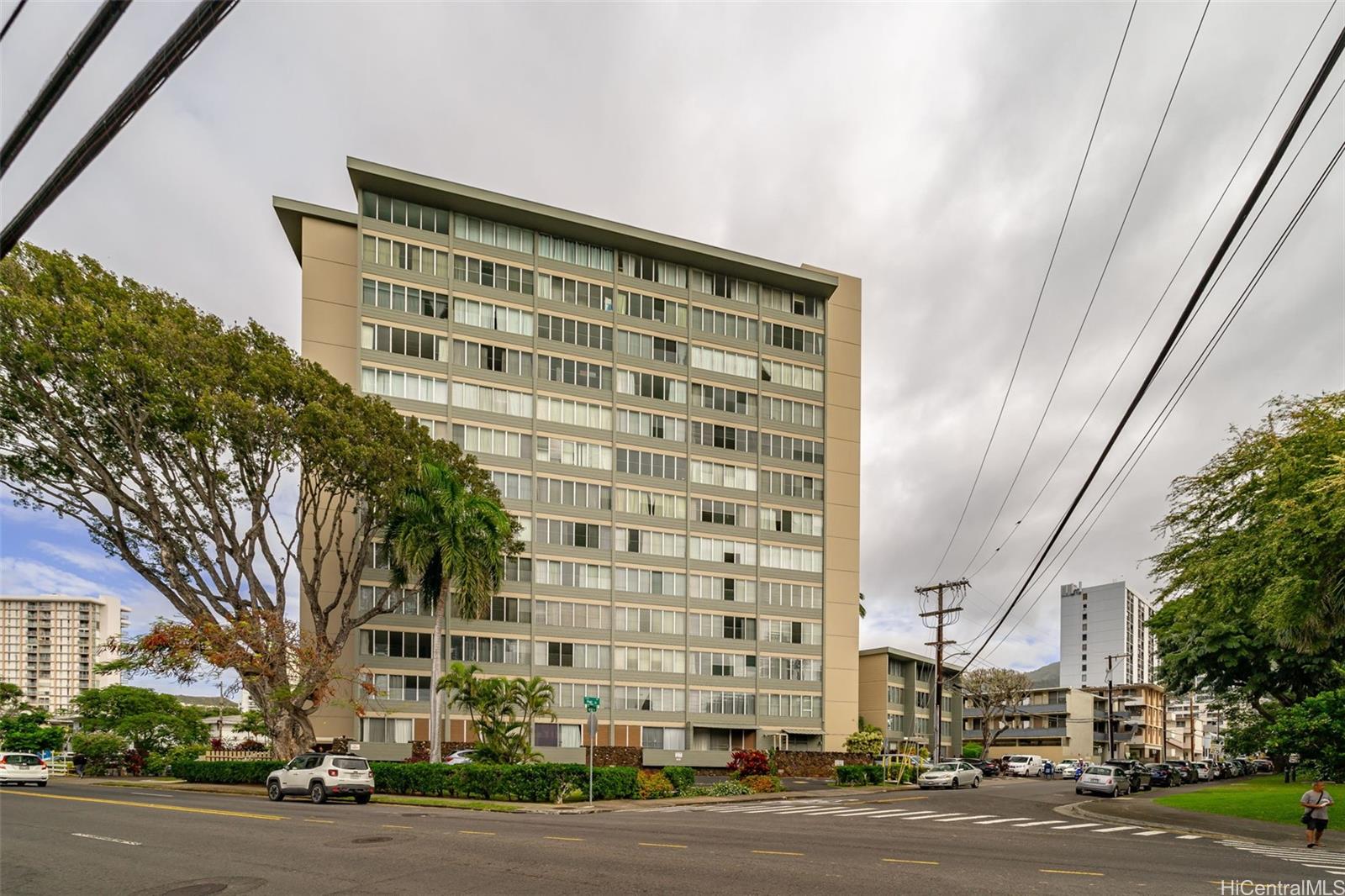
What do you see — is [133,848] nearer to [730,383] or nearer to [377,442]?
[377,442]

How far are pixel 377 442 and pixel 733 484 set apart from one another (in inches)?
1383

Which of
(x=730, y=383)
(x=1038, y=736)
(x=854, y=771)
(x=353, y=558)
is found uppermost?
(x=730, y=383)

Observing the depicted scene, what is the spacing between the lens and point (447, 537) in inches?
1823

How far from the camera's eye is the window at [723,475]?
2835 inches

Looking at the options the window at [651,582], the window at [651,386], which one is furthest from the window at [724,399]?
the window at [651,582]

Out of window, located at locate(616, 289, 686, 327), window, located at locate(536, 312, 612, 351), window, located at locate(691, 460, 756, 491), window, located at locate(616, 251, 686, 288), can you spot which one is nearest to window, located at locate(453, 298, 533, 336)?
window, located at locate(536, 312, 612, 351)

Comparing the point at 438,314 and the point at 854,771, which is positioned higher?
the point at 438,314

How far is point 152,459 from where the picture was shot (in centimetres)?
4197

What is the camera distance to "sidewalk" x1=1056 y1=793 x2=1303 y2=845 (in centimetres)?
2539

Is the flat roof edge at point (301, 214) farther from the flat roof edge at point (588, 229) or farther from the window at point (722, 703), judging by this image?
the window at point (722, 703)

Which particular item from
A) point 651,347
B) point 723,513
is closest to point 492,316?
point 651,347

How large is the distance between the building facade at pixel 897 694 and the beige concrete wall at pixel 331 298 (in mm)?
54022

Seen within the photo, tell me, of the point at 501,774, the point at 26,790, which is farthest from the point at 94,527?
the point at 501,774

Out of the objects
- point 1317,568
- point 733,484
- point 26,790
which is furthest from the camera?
point 733,484
